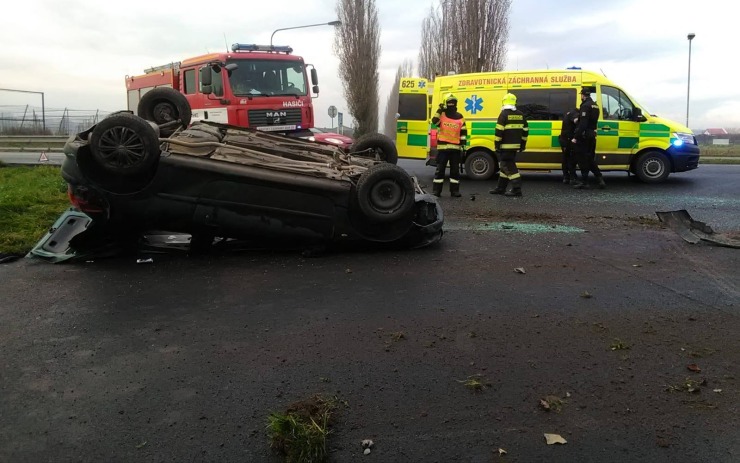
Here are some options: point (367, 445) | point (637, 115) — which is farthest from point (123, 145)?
point (637, 115)

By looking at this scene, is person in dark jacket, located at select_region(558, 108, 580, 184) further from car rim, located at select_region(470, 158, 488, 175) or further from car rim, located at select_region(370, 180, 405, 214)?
car rim, located at select_region(370, 180, 405, 214)

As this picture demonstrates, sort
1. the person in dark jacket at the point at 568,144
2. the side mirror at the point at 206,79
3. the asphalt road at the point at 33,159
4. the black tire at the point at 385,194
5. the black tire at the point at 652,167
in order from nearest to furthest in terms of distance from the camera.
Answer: the black tire at the point at 385,194
the person in dark jacket at the point at 568,144
the black tire at the point at 652,167
the side mirror at the point at 206,79
the asphalt road at the point at 33,159

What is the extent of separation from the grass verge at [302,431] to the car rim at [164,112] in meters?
5.98

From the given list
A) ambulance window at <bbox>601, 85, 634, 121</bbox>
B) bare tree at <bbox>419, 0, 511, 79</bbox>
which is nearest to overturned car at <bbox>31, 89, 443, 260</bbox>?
ambulance window at <bbox>601, 85, 634, 121</bbox>

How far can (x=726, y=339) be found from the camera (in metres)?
3.36

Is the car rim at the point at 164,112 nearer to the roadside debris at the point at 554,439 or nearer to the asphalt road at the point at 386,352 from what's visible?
the asphalt road at the point at 386,352

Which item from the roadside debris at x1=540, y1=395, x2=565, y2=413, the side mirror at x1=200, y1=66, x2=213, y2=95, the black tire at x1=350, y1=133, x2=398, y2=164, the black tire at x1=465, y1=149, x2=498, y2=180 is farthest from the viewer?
the black tire at x1=465, y1=149, x2=498, y2=180

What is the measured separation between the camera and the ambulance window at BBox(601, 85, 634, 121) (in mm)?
11555

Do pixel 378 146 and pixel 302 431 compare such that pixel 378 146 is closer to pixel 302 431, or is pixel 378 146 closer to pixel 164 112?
pixel 164 112

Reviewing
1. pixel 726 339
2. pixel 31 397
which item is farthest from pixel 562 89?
pixel 31 397

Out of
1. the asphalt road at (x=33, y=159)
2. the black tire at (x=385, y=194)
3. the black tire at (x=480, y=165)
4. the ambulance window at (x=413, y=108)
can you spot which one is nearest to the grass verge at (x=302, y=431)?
the black tire at (x=385, y=194)

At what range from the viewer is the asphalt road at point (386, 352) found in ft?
7.88

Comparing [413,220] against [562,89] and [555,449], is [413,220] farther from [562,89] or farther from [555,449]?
[562,89]

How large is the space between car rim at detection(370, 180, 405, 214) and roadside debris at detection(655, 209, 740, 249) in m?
3.21
